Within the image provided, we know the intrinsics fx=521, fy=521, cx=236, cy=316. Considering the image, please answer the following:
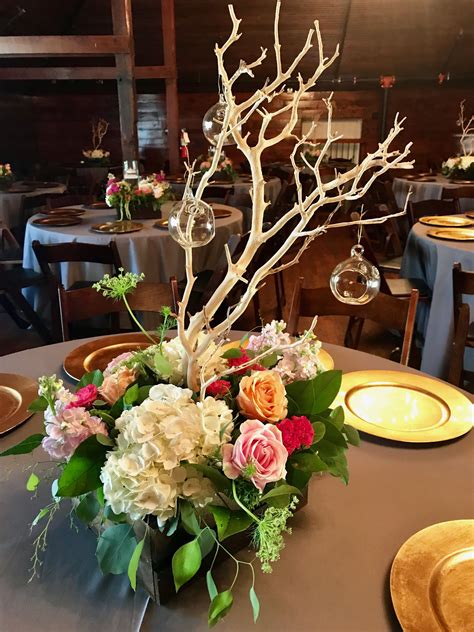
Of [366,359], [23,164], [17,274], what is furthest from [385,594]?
[23,164]

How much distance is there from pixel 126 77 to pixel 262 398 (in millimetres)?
4714

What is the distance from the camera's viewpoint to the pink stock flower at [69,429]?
705mm

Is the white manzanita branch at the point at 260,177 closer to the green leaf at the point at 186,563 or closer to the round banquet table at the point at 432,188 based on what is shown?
the green leaf at the point at 186,563

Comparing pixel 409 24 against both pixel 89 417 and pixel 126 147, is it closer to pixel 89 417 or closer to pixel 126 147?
pixel 126 147

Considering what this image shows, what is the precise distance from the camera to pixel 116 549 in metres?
0.72

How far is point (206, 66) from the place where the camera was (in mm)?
9055

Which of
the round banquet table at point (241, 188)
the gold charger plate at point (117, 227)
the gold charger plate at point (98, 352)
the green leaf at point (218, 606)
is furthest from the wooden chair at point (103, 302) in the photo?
the round banquet table at point (241, 188)

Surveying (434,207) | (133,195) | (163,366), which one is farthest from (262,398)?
(434,207)

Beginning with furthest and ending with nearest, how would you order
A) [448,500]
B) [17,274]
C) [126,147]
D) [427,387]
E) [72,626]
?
[126,147] → [17,274] → [427,387] → [448,500] → [72,626]

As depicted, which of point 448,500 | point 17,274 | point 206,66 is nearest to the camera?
point 448,500

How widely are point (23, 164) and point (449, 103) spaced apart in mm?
7859

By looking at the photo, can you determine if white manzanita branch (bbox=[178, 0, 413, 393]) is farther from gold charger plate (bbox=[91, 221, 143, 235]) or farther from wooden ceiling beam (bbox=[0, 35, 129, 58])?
wooden ceiling beam (bbox=[0, 35, 129, 58])

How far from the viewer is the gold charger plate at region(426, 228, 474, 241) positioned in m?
3.00

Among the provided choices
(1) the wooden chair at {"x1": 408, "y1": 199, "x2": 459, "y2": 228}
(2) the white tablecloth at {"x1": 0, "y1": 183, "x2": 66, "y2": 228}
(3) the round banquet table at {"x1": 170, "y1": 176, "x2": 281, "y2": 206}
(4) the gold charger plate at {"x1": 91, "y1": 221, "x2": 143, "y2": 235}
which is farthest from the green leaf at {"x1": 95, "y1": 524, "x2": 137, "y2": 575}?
(2) the white tablecloth at {"x1": 0, "y1": 183, "x2": 66, "y2": 228}
